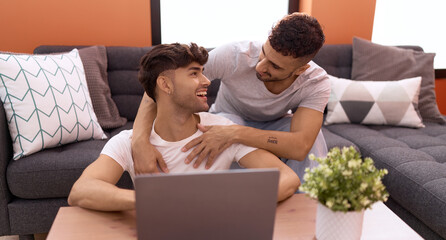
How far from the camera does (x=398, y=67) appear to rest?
2.58m

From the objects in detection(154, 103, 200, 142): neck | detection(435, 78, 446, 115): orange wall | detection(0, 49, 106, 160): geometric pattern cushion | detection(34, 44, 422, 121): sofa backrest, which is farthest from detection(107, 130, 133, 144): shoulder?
detection(435, 78, 446, 115): orange wall

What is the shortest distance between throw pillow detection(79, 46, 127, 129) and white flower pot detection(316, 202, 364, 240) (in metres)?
1.62

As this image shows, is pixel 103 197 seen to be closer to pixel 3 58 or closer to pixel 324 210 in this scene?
pixel 324 210

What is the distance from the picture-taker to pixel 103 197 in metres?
1.07

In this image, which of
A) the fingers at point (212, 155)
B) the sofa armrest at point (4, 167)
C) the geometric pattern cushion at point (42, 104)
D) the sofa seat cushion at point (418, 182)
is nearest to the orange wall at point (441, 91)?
the sofa seat cushion at point (418, 182)

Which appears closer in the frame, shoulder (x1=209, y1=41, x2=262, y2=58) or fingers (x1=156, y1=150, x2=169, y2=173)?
fingers (x1=156, y1=150, x2=169, y2=173)

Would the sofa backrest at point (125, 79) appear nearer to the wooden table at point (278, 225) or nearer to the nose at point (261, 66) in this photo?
the nose at point (261, 66)

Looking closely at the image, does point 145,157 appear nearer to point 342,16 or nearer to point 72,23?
point 72,23

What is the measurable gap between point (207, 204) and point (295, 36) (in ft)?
2.77

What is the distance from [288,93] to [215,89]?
92 centimetres

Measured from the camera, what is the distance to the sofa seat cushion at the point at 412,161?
1567mm

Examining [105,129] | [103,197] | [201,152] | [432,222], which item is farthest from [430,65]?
[103,197]

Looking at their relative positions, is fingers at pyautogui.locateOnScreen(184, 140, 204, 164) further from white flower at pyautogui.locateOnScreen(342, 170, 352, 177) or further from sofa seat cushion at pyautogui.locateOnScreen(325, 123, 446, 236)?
sofa seat cushion at pyautogui.locateOnScreen(325, 123, 446, 236)

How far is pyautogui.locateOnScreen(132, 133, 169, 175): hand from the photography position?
127 cm
